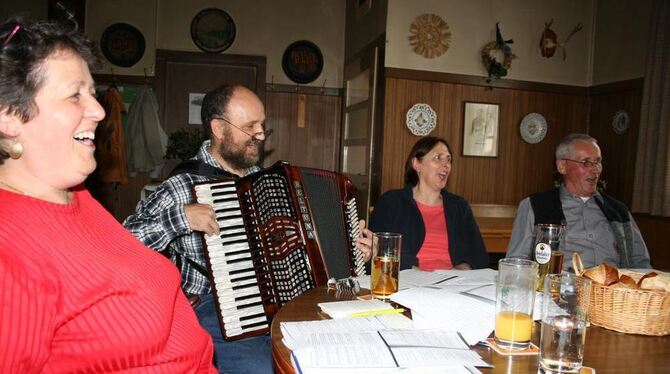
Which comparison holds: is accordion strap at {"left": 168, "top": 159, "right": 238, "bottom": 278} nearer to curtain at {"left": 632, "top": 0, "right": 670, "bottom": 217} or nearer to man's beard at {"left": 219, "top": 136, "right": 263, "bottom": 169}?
man's beard at {"left": 219, "top": 136, "right": 263, "bottom": 169}

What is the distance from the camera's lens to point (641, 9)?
15.2 ft

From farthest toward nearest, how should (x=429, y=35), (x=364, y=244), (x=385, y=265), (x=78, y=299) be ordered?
(x=429, y=35) < (x=364, y=244) < (x=385, y=265) < (x=78, y=299)

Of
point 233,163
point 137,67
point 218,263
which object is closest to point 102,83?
point 137,67

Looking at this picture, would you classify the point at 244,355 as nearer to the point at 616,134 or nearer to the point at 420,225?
the point at 420,225

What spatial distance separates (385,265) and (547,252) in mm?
503

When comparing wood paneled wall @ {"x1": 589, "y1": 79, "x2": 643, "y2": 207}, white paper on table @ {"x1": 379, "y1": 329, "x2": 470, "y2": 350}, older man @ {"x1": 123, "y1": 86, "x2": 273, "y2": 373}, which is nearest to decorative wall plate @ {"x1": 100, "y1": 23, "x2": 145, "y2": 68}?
older man @ {"x1": 123, "y1": 86, "x2": 273, "y2": 373}

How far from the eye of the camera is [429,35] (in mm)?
4848

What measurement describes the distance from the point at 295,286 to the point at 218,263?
0.89 ft

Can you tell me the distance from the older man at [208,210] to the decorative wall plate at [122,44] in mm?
4326

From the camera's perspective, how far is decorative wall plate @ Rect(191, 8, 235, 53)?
6094 mm

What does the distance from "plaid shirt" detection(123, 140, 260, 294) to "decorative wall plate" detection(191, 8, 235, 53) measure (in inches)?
178

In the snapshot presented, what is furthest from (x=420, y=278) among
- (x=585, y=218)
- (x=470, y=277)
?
(x=585, y=218)

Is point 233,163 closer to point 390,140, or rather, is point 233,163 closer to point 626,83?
point 390,140

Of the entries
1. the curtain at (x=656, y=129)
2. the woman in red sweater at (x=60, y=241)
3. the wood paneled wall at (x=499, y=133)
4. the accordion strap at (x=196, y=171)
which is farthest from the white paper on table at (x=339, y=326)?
the curtain at (x=656, y=129)
